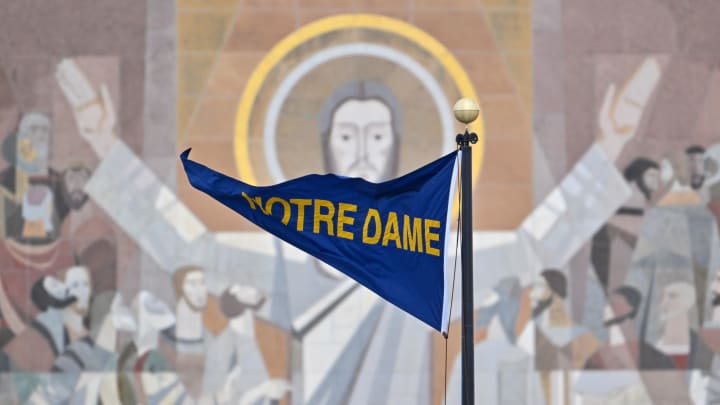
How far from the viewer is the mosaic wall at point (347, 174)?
1933 cm

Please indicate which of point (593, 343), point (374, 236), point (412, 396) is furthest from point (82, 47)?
point (374, 236)

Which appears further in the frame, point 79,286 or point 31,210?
point 31,210

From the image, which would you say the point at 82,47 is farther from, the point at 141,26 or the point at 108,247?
the point at 108,247

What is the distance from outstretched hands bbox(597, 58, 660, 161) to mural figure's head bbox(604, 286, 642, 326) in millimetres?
1611

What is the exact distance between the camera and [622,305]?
1938 cm

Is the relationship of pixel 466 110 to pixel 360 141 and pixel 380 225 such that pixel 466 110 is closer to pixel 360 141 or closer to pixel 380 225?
→ pixel 380 225

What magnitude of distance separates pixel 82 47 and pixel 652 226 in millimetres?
7259

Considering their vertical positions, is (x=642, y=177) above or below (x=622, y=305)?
above

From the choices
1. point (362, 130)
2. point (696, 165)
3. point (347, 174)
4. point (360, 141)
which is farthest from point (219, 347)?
point (696, 165)

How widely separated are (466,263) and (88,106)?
32.1 ft

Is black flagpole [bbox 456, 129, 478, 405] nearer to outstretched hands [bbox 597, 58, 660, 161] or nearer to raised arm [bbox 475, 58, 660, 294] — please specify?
raised arm [bbox 475, 58, 660, 294]

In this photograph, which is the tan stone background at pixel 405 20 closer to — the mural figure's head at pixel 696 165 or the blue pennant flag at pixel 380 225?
the mural figure's head at pixel 696 165

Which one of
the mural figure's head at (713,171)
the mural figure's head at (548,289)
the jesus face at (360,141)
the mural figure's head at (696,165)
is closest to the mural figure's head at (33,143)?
the jesus face at (360,141)

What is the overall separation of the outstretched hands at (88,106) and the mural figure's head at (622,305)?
20.8 feet
